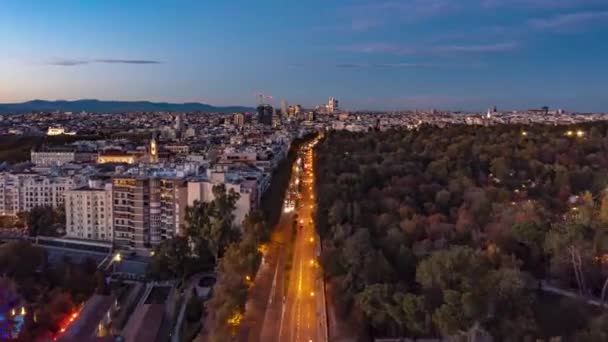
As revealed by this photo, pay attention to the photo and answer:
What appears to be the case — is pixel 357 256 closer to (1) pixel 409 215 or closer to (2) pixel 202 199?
(1) pixel 409 215

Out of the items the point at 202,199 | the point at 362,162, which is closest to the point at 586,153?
the point at 362,162

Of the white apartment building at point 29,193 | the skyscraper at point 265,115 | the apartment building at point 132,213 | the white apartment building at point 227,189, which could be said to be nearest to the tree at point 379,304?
the white apartment building at point 227,189

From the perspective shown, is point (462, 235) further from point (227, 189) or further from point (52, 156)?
point (52, 156)

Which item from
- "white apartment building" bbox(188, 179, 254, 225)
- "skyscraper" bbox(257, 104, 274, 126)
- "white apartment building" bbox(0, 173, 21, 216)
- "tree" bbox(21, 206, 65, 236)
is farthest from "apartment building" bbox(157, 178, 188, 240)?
"skyscraper" bbox(257, 104, 274, 126)

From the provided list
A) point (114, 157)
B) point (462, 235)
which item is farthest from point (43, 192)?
point (462, 235)

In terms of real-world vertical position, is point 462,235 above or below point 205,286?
above

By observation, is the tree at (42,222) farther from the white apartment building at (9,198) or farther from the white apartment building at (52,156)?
the white apartment building at (52,156)

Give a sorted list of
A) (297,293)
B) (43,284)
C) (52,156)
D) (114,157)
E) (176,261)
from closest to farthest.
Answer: (297,293), (43,284), (176,261), (114,157), (52,156)
